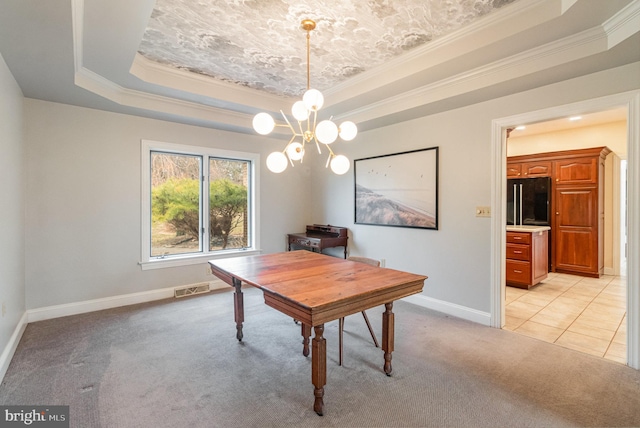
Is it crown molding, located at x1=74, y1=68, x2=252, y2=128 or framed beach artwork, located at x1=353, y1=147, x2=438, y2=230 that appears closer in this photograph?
crown molding, located at x1=74, y1=68, x2=252, y2=128

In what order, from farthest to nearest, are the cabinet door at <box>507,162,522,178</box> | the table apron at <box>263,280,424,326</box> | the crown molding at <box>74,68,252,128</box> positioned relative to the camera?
the cabinet door at <box>507,162,522,178</box> → the crown molding at <box>74,68,252,128</box> → the table apron at <box>263,280,424,326</box>

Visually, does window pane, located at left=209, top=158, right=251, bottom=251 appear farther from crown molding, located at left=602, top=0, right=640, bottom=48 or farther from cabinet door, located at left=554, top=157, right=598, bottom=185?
cabinet door, located at left=554, top=157, right=598, bottom=185

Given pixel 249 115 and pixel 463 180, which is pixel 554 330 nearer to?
pixel 463 180

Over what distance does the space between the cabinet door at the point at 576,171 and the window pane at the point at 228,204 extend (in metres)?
5.48

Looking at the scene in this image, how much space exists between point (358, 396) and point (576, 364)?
182 cm

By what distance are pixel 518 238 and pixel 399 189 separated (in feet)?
6.89

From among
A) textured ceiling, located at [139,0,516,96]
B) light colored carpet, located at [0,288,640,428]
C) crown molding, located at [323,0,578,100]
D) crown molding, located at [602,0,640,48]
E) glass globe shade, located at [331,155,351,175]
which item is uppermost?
textured ceiling, located at [139,0,516,96]

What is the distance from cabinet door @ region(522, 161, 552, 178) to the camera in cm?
541

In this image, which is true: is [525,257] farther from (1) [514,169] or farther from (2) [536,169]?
(1) [514,169]

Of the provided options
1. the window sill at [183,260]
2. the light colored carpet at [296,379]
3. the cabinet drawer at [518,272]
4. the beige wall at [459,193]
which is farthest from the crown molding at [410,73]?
the cabinet drawer at [518,272]

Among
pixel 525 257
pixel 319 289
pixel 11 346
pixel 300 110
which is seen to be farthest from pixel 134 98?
pixel 525 257

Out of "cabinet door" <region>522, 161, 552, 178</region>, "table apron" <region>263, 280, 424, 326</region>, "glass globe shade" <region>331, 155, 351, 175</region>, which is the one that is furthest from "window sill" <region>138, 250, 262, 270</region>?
"cabinet door" <region>522, 161, 552, 178</region>

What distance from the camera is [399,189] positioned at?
3977mm

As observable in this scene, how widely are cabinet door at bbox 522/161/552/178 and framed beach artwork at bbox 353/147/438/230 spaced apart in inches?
130
